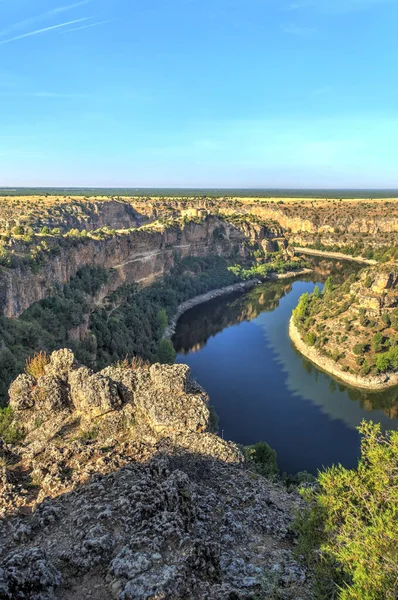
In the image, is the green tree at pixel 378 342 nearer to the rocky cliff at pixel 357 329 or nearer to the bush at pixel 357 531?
the rocky cliff at pixel 357 329

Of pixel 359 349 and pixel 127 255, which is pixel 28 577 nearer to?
pixel 359 349

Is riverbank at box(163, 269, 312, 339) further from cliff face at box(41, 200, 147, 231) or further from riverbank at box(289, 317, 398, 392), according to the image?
cliff face at box(41, 200, 147, 231)

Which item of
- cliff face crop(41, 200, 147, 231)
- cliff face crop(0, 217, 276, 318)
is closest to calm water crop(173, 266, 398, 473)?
cliff face crop(0, 217, 276, 318)

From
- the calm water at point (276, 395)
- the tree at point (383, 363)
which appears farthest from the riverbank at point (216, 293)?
the tree at point (383, 363)

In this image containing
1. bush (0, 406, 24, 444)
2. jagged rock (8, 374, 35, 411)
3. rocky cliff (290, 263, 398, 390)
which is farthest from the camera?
rocky cliff (290, 263, 398, 390)

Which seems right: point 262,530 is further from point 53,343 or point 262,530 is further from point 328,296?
point 328,296

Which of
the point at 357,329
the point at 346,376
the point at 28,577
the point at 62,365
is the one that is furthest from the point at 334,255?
the point at 28,577
